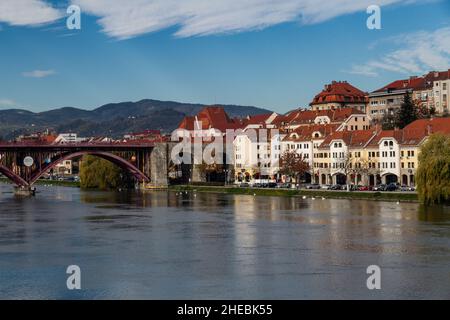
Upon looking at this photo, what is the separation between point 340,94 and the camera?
109m

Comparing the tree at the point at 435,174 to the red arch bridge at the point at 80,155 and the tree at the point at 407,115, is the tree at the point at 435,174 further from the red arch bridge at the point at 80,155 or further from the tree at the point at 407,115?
the red arch bridge at the point at 80,155

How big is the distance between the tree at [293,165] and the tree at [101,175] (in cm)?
2082

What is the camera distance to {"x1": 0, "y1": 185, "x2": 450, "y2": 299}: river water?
2634 cm

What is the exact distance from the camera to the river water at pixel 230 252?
26344mm

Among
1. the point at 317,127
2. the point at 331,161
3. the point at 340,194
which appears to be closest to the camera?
the point at 340,194

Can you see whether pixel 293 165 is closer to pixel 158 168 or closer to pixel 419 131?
pixel 419 131

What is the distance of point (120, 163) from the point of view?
9081 centimetres

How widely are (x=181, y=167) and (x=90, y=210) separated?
43626mm

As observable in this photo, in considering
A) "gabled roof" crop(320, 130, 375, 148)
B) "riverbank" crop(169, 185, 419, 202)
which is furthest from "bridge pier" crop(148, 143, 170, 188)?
"gabled roof" crop(320, 130, 375, 148)

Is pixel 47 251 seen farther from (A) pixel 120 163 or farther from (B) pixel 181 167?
(B) pixel 181 167

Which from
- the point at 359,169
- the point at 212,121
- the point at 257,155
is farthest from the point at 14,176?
the point at 212,121

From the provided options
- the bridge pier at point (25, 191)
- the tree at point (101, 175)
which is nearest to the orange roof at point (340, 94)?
the tree at point (101, 175)
